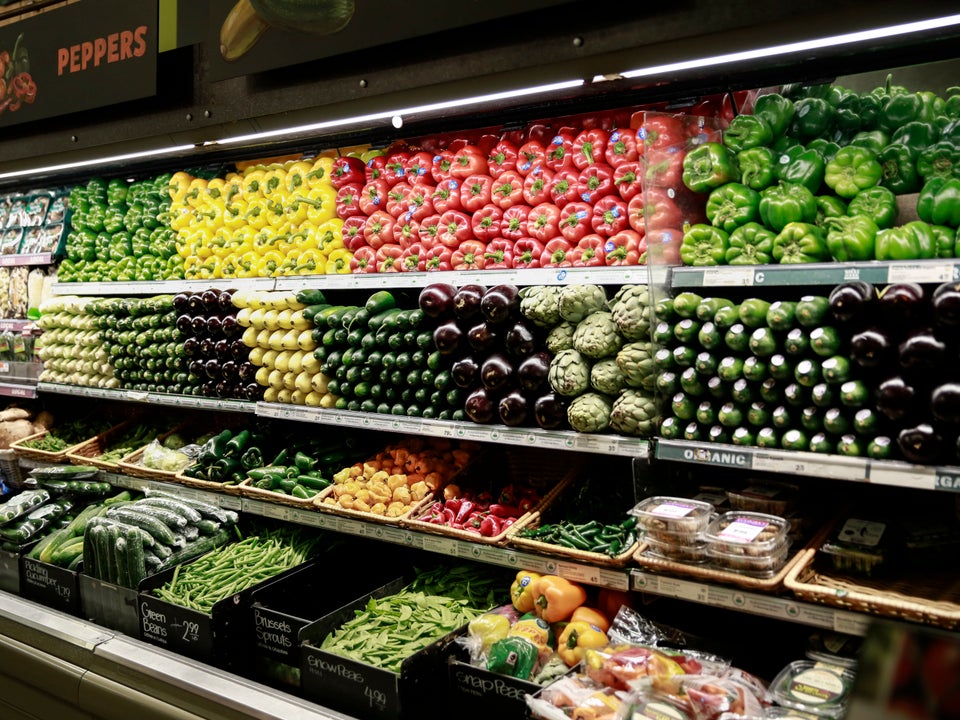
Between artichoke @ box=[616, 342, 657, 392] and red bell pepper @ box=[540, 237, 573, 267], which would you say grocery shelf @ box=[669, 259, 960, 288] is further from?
red bell pepper @ box=[540, 237, 573, 267]

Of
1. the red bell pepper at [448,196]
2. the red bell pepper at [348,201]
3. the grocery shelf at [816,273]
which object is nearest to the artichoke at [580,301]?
the grocery shelf at [816,273]

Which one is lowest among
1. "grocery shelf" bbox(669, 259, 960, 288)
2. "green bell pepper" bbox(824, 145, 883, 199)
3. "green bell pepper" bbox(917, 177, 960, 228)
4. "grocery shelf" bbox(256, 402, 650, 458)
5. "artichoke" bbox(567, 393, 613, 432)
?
"grocery shelf" bbox(256, 402, 650, 458)

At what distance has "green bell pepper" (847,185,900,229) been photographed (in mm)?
2324

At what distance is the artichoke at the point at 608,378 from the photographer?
9.05ft

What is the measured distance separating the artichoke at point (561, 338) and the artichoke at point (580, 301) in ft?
0.14

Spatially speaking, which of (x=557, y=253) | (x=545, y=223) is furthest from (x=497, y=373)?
(x=545, y=223)

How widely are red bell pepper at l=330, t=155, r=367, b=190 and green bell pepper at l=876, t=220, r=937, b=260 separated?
2379mm

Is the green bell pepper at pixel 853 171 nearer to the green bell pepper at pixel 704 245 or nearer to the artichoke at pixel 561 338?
the green bell pepper at pixel 704 245

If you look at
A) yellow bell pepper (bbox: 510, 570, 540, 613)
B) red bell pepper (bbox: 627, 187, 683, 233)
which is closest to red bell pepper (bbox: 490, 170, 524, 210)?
red bell pepper (bbox: 627, 187, 683, 233)

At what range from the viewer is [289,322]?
3.75 metres

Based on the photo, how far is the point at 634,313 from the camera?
2.68 m

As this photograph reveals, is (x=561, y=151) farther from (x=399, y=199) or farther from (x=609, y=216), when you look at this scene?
(x=399, y=199)

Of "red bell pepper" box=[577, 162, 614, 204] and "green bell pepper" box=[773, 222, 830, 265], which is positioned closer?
"green bell pepper" box=[773, 222, 830, 265]

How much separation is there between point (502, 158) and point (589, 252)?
630 millimetres
